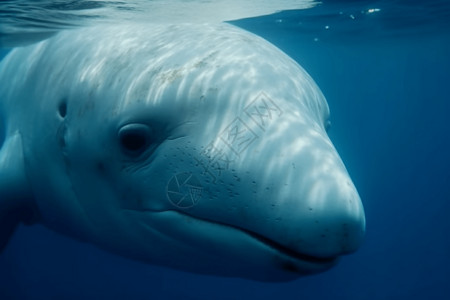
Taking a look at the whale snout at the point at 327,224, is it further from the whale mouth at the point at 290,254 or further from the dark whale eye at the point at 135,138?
the dark whale eye at the point at 135,138

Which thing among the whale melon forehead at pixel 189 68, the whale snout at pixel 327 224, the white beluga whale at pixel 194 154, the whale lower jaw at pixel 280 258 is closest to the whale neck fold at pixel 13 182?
the white beluga whale at pixel 194 154

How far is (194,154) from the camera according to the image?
3770 millimetres

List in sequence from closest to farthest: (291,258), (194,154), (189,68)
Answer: (291,258)
(194,154)
(189,68)

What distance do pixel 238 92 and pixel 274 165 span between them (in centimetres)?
95

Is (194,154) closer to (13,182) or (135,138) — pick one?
(135,138)

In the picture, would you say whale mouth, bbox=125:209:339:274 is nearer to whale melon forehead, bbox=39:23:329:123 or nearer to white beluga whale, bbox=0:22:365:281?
white beluga whale, bbox=0:22:365:281

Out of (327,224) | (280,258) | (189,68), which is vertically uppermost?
(189,68)

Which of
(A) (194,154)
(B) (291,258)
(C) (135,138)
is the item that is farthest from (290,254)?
(C) (135,138)

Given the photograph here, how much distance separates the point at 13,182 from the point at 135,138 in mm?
3402

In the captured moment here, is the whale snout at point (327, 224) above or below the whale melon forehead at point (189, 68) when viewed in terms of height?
below

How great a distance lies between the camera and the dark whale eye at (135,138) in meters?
4.12

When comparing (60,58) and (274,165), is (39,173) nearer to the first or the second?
(60,58)

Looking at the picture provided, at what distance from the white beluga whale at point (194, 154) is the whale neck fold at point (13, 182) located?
1.05 ft

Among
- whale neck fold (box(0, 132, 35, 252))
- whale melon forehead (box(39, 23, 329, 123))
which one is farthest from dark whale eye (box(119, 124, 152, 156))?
whale neck fold (box(0, 132, 35, 252))
